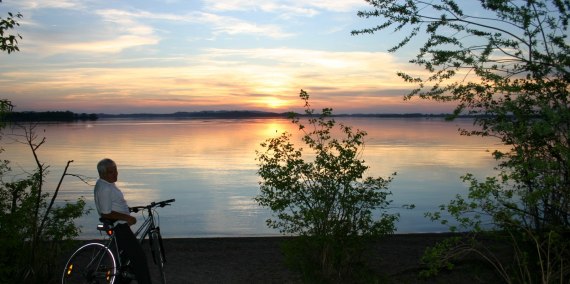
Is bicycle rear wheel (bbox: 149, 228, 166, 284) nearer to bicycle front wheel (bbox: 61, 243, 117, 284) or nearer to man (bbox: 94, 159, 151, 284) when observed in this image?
man (bbox: 94, 159, 151, 284)

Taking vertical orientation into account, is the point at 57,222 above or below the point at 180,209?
above

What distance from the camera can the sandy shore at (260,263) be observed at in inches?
374

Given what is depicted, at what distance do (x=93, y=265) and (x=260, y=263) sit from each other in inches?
149

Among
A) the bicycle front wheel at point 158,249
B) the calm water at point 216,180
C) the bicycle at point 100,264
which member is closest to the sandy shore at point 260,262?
the bicycle front wheel at point 158,249

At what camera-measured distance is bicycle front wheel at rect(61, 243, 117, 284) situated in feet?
23.9

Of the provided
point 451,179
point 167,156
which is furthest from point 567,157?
point 167,156

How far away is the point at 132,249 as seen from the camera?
295 inches

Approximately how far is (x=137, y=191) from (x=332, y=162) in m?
15.4

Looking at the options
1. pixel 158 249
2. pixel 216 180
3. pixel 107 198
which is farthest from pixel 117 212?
pixel 216 180

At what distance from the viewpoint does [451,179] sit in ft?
89.8

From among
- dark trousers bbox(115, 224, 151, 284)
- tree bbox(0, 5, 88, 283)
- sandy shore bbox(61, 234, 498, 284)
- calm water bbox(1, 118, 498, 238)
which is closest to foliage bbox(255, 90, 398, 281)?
sandy shore bbox(61, 234, 498, 284)

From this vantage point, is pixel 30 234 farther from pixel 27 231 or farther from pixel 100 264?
pixel 100 264

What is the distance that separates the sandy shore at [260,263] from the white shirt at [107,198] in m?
2.42

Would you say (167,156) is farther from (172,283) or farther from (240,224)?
(172,283)
